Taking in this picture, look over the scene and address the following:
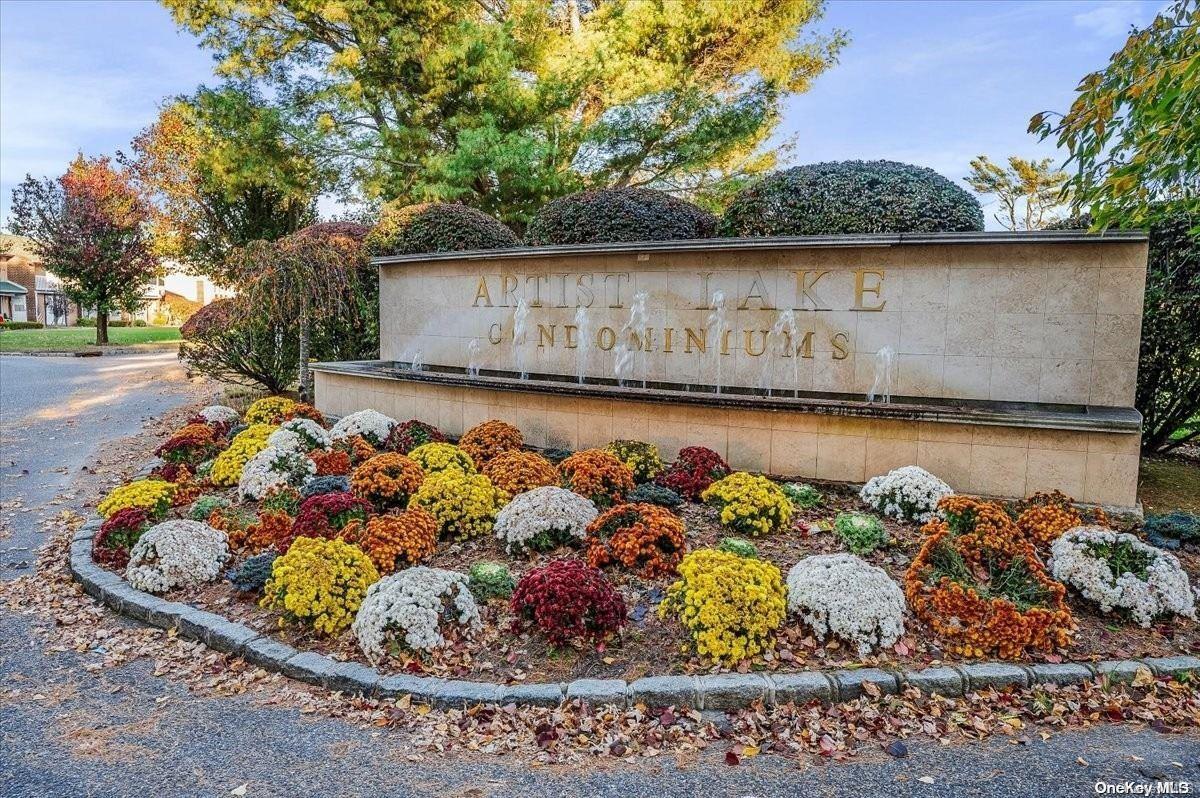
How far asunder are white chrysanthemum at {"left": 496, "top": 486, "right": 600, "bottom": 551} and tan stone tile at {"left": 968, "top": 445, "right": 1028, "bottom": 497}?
3.14 metres

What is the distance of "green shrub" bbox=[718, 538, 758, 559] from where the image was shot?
4652 millimetres

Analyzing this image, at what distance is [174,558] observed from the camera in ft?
15.4

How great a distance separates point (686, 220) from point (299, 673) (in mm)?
6838

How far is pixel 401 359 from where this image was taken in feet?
32.1

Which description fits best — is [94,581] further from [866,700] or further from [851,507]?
[851,507]

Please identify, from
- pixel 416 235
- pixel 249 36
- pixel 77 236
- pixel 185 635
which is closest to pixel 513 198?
pixel 416 235

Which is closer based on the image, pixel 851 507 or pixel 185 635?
pixel 185 635

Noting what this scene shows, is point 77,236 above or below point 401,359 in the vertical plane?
above

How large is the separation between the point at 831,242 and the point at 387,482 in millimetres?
4338

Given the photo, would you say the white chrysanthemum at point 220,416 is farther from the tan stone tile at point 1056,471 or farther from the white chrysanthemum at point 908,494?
the tan stone tile at point 1056,471

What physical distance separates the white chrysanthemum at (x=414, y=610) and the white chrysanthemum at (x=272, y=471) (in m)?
2.84

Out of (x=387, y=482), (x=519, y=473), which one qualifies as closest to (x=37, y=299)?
(x=387, y=482)

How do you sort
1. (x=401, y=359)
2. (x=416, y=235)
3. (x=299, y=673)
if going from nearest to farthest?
(x=299, y=673), (x=401, y=359), (x=416, y=235)

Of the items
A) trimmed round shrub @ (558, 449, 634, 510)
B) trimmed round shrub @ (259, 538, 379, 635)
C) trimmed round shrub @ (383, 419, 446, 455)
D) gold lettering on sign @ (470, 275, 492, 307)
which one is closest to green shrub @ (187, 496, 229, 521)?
trimmed round shrub @ (383, 419, 446, 455)
